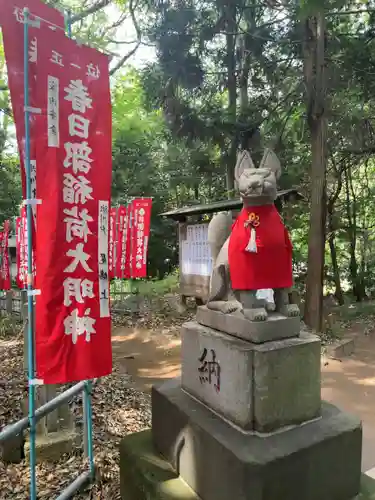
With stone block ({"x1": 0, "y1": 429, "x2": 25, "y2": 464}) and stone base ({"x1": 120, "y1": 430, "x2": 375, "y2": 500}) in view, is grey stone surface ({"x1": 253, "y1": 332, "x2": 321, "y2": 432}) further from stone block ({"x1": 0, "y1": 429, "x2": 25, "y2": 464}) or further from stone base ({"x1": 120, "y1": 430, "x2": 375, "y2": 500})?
stone block ({"x1": 0, "y1": 429, "x2": 25, "y2": 464})

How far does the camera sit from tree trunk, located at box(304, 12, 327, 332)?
8.08 metres

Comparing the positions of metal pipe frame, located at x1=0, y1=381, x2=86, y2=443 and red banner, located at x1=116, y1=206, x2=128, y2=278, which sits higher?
red banner, located at x1=116, y1=206, x2=128, y2=278

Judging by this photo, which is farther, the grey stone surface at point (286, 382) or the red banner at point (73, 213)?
the red banner at point (73, 213)

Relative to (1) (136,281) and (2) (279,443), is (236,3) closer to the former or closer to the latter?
(2) (279,443)

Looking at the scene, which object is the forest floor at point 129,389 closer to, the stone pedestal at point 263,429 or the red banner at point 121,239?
the stone pedestal at point 263,429

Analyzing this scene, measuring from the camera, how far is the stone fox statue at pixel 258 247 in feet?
8.21

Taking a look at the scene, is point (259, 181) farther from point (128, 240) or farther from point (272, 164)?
point (128, 240)

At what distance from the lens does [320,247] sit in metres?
8.41

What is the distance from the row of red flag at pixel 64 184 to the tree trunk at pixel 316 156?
21.2 feet

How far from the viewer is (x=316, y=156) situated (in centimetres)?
830

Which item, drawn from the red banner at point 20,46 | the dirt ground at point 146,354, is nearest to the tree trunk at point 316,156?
the dirt ground at point 146,354

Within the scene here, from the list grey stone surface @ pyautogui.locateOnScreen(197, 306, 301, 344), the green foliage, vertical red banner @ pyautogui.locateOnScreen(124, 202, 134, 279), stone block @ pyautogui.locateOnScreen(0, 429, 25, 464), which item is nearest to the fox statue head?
grey stone surface @ pyautogui.locateOnScreen(197, 306, 301, 344)

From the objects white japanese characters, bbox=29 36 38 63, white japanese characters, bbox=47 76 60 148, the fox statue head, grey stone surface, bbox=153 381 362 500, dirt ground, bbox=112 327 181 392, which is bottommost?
dirt ground, bbox=112 327 181 392

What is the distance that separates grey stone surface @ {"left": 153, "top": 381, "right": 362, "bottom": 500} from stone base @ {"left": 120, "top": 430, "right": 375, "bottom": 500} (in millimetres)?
82
